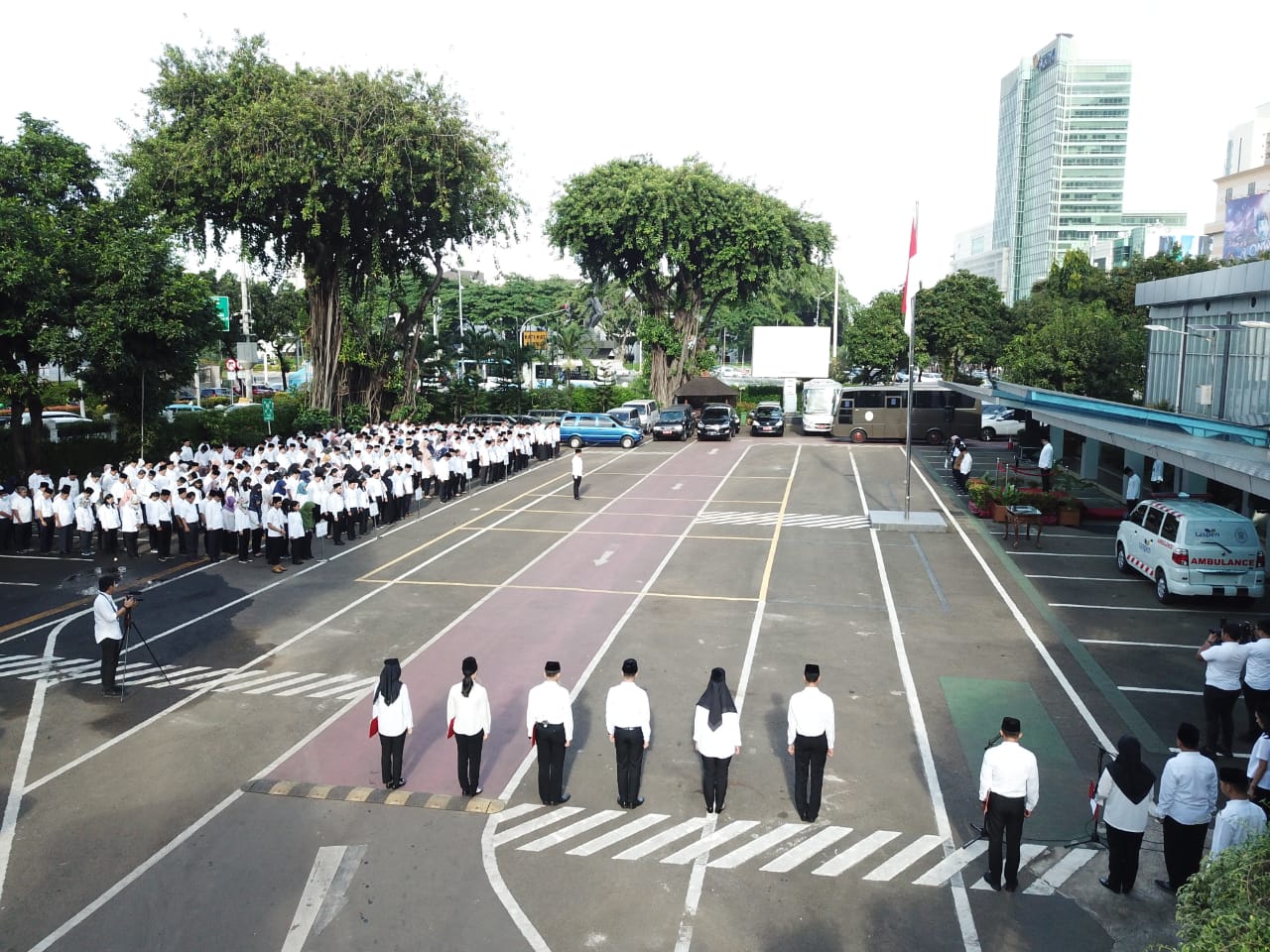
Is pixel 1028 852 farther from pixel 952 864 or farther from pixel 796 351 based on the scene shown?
pixel 796 351

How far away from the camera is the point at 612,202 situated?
53.5 meters

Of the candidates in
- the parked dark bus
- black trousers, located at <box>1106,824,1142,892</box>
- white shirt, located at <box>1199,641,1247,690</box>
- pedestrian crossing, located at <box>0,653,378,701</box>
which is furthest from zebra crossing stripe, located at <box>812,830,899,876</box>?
the parked dark bus

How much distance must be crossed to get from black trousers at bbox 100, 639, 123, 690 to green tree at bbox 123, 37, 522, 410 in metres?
22.6

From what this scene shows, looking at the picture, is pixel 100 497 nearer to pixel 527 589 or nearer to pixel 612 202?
pixel 527 589

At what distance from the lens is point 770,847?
9.02 meters

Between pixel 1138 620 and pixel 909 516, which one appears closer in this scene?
pixel 1138 620

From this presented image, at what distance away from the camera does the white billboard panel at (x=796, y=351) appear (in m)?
61.5

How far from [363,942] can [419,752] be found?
351 cm

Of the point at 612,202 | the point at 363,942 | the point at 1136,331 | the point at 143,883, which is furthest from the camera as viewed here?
the point at 612,202

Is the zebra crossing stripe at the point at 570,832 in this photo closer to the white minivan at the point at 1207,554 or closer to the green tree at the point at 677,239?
the white minivan at the point at 1207,554

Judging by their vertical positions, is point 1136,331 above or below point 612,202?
below

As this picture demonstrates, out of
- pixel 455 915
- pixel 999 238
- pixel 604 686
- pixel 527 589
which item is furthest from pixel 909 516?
pixel 999 238

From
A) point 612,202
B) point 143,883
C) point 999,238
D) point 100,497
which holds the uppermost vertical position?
point 999,238

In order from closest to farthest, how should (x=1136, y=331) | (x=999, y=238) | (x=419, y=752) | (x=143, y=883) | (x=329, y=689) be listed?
(x=143, y=883) < (x=419, y=752) < (x=329, y=689) < (x=1136, y=331) < (x=999, y=238)
